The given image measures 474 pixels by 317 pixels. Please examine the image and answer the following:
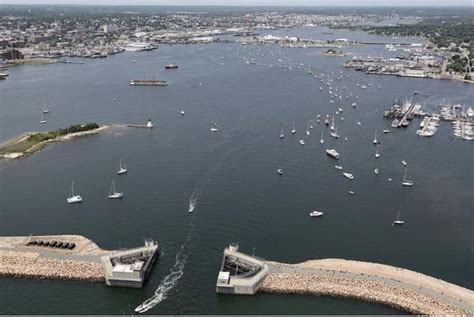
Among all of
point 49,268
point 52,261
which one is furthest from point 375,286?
point 52,261

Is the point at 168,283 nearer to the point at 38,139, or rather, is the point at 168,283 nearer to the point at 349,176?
the point at 349,176

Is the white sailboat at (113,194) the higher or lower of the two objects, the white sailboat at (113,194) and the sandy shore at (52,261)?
the higher

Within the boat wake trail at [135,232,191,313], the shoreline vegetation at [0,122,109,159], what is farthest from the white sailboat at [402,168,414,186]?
the shoreline vegetation at [0,122,109,159]

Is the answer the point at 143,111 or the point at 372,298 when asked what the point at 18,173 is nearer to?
the point at 143,111

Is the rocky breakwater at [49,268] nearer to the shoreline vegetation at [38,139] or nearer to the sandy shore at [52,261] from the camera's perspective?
the sandy shore at [52,261]

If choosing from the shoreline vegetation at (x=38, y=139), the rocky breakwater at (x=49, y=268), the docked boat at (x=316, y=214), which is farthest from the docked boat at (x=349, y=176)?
the shoreline vegetation at (x=38, y=139)

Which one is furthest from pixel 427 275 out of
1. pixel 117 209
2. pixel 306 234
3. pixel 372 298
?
pixel 117 209

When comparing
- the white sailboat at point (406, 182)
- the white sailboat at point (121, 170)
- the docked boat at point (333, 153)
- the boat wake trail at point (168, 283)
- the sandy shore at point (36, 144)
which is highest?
the docked boat at point (333, 153)

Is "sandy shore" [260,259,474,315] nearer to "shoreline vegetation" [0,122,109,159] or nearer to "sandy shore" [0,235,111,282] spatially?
"sandy shore" [0,235,111,282]
